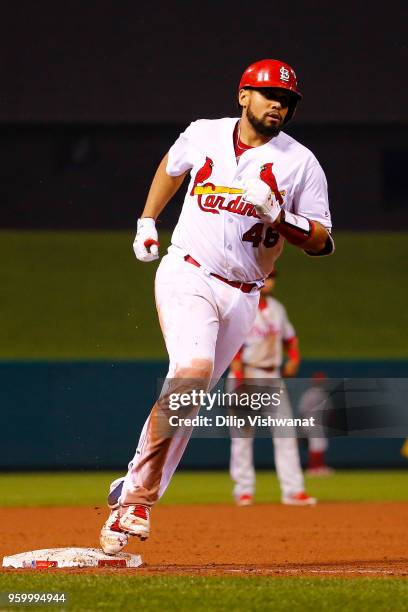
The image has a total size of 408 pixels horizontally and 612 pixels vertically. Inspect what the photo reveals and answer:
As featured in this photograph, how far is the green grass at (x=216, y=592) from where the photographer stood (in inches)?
163

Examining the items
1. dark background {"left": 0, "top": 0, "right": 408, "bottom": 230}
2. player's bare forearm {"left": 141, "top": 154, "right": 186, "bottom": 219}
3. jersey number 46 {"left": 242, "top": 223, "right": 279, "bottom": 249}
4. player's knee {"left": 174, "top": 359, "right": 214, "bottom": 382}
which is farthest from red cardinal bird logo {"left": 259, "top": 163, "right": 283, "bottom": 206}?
dark background {"left": 0, "top": 0, "right": 408, "bottom": 230}

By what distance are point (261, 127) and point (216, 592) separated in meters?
1.96

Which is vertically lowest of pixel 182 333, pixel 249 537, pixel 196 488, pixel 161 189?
pixel 249 537

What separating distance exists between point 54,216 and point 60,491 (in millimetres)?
4980

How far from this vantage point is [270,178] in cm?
512

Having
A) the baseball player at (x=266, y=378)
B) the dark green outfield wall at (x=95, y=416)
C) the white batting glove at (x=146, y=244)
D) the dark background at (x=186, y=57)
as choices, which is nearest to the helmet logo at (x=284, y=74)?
the white batting glove at (x=146, y=244)

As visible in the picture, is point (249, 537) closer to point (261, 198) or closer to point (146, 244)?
point (146, 244)

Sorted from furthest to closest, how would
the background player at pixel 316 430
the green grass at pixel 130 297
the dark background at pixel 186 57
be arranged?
the green grass at pixel 130 297, the background player at pixel 316 430, the dark background at pixel 186 57

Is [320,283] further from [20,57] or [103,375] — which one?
[20,57]

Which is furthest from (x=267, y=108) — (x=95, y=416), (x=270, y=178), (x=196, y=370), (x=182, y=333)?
(x=95, y=416)

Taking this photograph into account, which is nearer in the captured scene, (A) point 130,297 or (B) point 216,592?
(B) point 216,592

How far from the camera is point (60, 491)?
Result: 11.5m

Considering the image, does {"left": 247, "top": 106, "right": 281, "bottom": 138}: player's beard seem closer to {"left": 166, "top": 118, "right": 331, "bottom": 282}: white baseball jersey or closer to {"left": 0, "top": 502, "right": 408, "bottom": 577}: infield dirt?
{"left": 166, "top": 118, "right": 331, "bottom": 282}: white baseball jersey

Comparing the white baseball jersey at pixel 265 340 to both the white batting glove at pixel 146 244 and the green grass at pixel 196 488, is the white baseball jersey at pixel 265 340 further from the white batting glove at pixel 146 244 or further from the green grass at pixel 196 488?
the white batting glove at pixel 146 244
